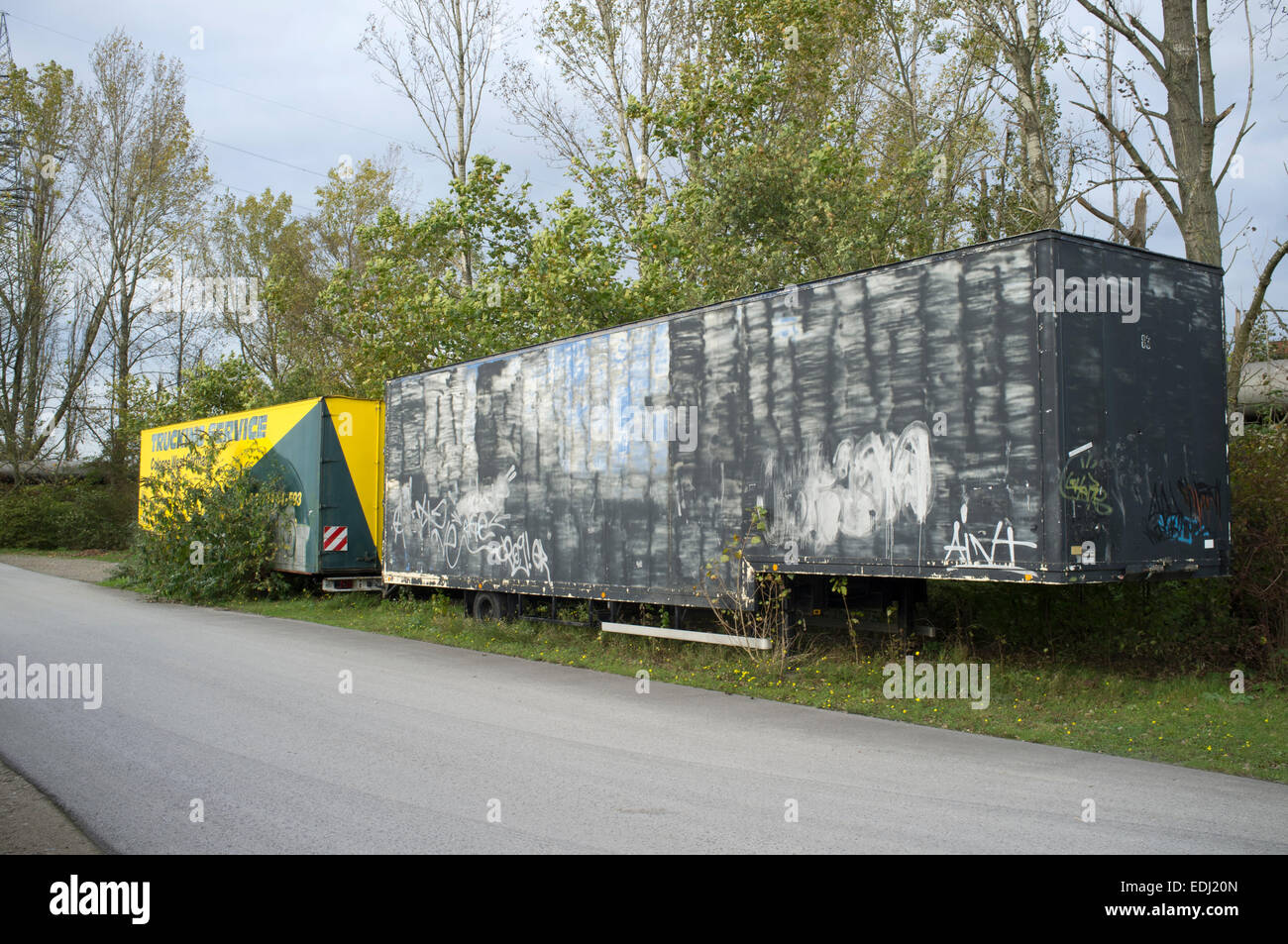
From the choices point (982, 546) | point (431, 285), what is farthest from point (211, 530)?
point (982, 546)

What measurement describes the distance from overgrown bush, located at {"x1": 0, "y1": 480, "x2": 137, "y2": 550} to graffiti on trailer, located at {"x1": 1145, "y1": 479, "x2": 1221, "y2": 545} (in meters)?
37.3

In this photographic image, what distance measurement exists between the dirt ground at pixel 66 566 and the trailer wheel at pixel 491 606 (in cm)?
1383

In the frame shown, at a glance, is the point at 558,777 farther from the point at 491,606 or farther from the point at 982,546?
the point at 491,606

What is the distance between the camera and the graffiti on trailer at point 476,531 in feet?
42.5

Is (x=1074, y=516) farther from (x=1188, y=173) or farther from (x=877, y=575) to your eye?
(x=1188, y=173)

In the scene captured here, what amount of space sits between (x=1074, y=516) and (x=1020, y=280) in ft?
6.41

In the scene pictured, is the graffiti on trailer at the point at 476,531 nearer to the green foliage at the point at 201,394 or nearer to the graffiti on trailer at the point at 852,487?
the graffiti on trailer at the point at 852,487

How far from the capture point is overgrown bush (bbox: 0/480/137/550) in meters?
37.5

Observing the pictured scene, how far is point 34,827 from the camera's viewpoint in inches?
211

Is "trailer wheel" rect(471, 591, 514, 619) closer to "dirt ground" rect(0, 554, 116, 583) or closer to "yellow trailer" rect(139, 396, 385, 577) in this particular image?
"yellow trailer" rect(139, 396, 385, 577)

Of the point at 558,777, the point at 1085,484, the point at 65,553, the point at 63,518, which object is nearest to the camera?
the point at 558,777

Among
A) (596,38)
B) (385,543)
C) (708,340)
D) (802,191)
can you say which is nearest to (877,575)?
(708,340)

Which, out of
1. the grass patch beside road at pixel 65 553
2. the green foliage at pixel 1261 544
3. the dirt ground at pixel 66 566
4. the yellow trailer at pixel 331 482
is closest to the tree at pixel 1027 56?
the green foliage at pixel 1261 544

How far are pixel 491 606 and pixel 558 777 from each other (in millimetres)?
7944
